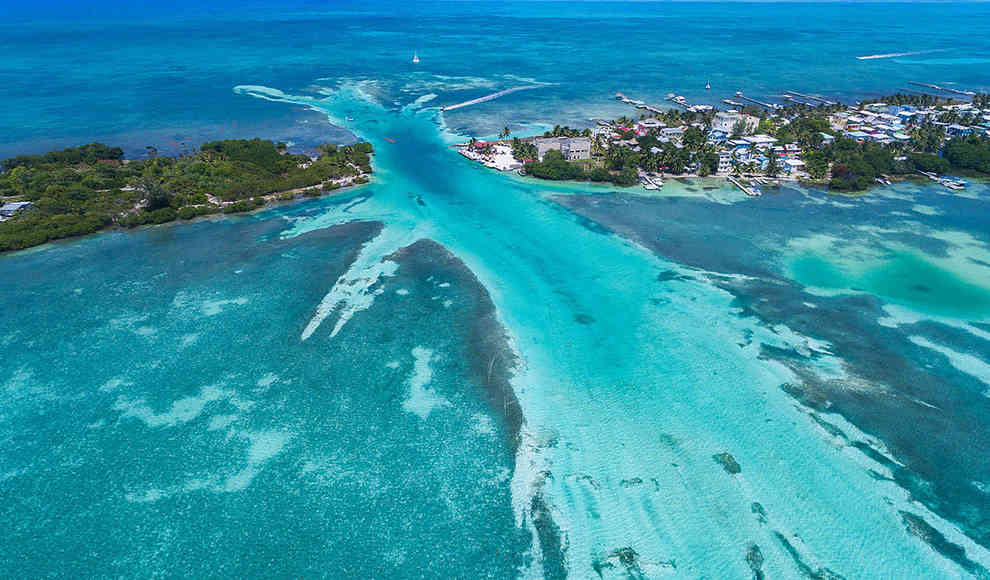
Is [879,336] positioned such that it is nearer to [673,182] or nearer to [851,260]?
[851,260]

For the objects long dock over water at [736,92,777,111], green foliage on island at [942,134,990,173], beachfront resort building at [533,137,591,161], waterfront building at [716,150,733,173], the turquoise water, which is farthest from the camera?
long dock over water at [736,92,777,111]

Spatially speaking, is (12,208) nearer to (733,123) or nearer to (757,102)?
(733,123)

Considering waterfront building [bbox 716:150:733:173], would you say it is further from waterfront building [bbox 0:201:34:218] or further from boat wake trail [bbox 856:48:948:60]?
boat wake trail [bbox 856:48:948:60]

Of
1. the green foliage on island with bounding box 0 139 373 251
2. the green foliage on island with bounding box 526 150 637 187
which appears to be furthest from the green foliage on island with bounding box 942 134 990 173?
the green foliage on island with bounding box 0 139 373 251

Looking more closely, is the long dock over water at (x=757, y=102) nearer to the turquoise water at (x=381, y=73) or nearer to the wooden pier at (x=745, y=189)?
the turquoise water at (x=381, y=73)

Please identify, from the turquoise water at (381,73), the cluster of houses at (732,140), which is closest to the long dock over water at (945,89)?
the turquoise water at (381,73)

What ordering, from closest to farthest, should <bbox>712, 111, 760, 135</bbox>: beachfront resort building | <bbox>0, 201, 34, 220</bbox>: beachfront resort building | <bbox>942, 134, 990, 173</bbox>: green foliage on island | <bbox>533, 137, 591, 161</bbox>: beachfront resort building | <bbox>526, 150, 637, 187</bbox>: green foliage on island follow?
1. <bbox>0, 201, 34, 220</bbox>: beachfront resort building
2. <bbox>526, 150, 637, 187</bbox>: green foliage on island
3. <bbox>942, 134, 990, 173</bbox>: green foliage on island
4. <bbox>533, 137, 591, 161</bbox>: beachfront resort building
5. <bbox>712, 111, 760, 135</bbox>: beachfront resort building

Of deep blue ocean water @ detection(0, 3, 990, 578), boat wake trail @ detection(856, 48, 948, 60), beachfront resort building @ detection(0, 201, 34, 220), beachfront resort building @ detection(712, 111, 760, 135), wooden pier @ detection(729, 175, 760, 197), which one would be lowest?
deep blue ocean water @ detection(0, 3, 990, 578)

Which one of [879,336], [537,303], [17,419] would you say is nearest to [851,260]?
[879,336]
